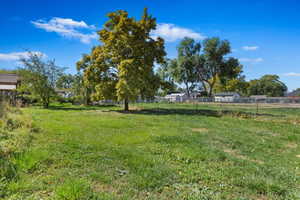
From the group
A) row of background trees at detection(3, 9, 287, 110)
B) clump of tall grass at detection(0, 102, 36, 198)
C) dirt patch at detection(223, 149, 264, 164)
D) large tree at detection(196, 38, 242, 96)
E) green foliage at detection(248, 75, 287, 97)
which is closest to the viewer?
clump of tall grass at detection(0, 102, 36, 198)

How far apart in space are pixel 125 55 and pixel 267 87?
70466 millimetres

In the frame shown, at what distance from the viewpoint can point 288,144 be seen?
6.01 metres

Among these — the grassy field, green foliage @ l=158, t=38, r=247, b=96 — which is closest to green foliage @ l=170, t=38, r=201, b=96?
green foliage @ l=158, t=38, r=247, b=96

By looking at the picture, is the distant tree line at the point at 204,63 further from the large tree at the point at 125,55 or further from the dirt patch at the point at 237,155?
the dirt patch at the point at 237,155

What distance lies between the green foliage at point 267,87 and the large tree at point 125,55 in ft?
222

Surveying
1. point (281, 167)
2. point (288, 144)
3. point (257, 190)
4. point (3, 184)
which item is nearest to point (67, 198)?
point (3, 184)

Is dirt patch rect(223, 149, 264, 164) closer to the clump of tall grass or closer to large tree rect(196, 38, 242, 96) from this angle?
the clump of tall grass

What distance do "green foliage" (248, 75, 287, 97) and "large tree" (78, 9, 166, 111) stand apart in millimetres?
67600

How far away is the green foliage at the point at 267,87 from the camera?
68.7 m

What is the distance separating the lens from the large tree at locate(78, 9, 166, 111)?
14477mm

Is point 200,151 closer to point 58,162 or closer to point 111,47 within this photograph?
point 58,162

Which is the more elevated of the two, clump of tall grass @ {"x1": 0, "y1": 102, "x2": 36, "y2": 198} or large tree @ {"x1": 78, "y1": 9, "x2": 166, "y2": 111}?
large tree @ {"x1": 78, "y1": 9, "x2": 166, "y2": 111}

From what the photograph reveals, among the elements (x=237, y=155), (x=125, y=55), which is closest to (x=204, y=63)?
(x=125, y=55)

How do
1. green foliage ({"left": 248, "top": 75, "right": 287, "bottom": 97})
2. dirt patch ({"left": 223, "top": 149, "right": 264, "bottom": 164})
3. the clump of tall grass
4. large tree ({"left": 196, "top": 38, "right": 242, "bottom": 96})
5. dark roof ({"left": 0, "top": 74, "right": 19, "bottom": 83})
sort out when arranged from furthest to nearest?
green foliage ({"left": 248, "top": 75, "right": 287, "bottom": 97})
large tree ({"left": 196, "top": 38, "right": 242, "bottom": 96})
dark roof ({"left": 0, "top": 74, "right": 19, "bottom": 83})
dirt patch ({"left": 223, "top": 149, "right": 264, "bottom": 164})
the clump of tall grass
